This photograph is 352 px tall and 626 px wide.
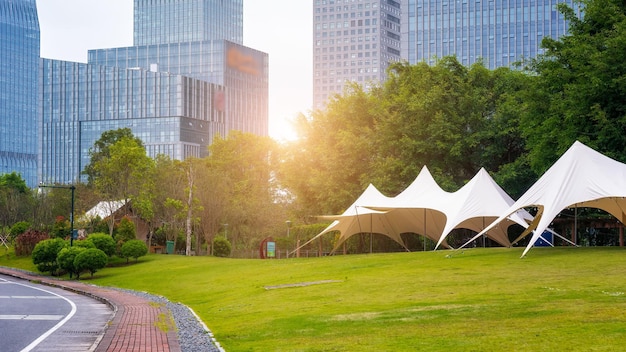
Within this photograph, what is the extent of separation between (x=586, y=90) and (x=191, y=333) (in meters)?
28.3

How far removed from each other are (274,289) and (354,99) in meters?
38.3

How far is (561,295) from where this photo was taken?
20.1 m

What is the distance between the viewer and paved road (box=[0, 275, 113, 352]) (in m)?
18.4

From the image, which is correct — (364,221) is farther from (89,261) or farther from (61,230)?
(61,230)

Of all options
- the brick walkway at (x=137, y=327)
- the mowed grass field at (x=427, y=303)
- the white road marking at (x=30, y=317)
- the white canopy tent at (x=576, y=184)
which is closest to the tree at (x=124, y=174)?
the mowed grass field at (x=427, y=303)

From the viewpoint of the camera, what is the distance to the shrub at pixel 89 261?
53.0 m

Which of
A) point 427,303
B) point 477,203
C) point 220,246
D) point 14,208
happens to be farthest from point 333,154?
point 427,303

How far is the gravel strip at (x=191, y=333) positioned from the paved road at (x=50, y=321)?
196cm

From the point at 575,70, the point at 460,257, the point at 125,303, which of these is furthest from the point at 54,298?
the point at 575,70

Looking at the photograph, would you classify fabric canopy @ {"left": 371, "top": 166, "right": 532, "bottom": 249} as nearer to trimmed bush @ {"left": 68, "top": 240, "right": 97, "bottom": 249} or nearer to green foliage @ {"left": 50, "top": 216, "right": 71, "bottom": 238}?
trimmed bush @ {"left": 68, "top": 240, "right": 97, "bottom": 249}

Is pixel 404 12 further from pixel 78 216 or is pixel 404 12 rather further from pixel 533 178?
pixel 533 178

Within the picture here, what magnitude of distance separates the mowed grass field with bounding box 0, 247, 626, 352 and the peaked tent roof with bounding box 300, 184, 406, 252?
10026 mm

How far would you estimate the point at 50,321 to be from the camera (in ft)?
80.7

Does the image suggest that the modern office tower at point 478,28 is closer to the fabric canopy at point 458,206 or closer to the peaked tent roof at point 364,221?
the peaked tent roof at point 364,221
